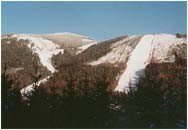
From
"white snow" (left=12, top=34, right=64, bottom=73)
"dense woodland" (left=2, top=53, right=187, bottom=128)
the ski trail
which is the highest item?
"white snow" (left=12, top=34, right=64, bottom=73)

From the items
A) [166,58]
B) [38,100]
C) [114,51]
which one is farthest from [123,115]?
[114,51]

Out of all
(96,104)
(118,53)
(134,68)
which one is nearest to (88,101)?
(96,104)

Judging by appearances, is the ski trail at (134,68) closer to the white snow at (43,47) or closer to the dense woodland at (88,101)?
the dense woodland at (88,101)

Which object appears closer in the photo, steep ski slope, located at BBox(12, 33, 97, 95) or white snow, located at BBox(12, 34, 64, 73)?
steep ski slope, located at BBox(12, 33, 97, 95)

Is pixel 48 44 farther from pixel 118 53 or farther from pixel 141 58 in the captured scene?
pixel 141 58

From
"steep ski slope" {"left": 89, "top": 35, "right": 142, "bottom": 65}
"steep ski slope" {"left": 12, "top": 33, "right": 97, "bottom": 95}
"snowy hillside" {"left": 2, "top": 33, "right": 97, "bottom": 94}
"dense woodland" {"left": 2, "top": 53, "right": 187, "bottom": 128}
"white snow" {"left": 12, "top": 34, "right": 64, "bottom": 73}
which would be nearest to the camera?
"dense woodland" {"left": 2, "top": 53, "right": 187, "bottom": 128}

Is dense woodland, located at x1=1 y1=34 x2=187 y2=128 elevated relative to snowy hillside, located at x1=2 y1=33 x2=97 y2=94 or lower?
lower

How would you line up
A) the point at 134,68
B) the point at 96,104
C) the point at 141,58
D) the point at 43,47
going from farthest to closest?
the point at 43,47 → the point at 141,58 → the point at 134,68 → the point at 96,104

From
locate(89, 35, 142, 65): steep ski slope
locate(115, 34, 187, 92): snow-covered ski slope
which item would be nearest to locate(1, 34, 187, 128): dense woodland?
locate(115, 34, 187, 92): snow-covered ski slope

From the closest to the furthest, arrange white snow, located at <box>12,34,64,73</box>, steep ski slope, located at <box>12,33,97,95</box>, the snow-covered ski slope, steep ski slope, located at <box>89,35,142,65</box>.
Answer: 1. steep ski slope, located at <box>12,33,97,95</box>
2. the snow-covered ski slope
3. steep ski slope, located at <box>89,35,142,65</box>
4. white snow, located at <box>12,34,64,73</box>

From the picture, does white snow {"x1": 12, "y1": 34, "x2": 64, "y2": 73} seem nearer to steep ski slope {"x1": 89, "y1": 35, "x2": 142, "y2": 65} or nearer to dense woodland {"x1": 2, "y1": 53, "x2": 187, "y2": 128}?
steep ski slope {"x1": 89, "y1": 35, "x2": 142, "y2": 65}

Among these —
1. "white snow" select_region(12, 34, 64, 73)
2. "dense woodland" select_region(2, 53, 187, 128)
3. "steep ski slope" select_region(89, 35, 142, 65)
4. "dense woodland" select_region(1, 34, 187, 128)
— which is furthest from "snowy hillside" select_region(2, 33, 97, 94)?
"steep ski slope" select_region(89, 35, 142, 65)
